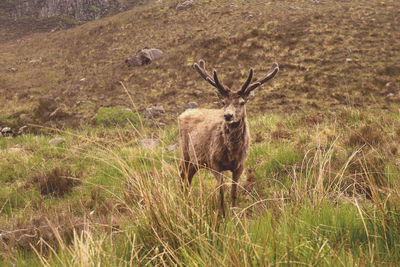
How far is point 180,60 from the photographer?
19.8 meters

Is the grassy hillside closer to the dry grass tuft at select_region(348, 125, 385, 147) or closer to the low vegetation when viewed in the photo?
the dry grass tuft at select_region(348, 125, 385, 147)

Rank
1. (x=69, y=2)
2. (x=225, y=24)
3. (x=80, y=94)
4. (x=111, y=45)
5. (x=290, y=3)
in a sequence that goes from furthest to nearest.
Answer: (x=69, y=2) < (x=290, y=3) < (x=111, y=45) < (x=225, y=24) < (x=80, y=94)

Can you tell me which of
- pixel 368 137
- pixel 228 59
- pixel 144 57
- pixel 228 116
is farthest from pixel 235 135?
pixel 144 57

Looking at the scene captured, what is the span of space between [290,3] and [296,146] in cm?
2763

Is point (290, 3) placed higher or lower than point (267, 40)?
higher

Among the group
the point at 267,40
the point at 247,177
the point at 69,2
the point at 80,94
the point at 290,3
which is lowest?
the point at 80,94

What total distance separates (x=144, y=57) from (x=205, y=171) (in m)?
17.9

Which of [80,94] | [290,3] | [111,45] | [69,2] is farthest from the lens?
[69,2]

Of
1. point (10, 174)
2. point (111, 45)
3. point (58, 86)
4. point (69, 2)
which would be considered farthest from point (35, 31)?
point (10, 174)

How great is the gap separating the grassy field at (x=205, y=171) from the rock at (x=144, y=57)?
0.73 meters

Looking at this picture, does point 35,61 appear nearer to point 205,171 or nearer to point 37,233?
point 205,171

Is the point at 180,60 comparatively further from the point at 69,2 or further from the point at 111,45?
the point at 69,2

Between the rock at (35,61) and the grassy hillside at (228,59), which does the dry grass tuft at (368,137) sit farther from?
the rock at (35,61)

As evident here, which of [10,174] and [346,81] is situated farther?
[346,81]
